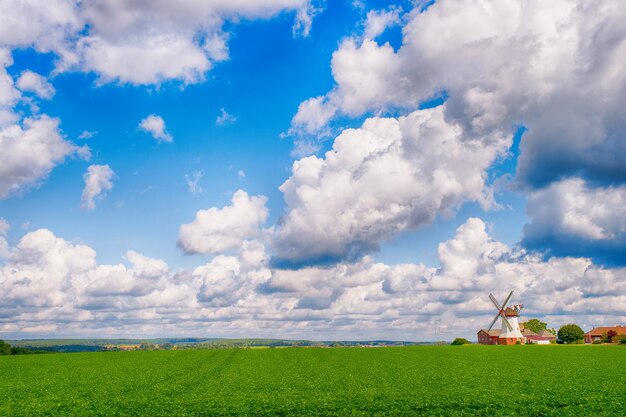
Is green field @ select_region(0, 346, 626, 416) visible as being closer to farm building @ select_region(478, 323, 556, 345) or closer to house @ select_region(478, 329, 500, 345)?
house @ select_region(478, 329, 500, 345)

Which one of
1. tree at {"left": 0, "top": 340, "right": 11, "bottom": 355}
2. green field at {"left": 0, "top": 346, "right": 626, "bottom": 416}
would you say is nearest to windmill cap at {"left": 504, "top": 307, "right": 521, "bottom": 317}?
green field at {"left": 0, "top": 346, "right": 626, "bottom": 416}

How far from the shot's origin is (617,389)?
131 ft

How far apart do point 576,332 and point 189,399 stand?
505 ft

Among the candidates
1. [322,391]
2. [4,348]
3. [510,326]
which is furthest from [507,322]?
[4,348]

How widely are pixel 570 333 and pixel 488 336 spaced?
2585 centimetres

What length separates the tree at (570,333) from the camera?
509 ft

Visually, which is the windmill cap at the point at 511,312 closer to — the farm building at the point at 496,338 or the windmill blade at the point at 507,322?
the windmill blade at the point at 507,322

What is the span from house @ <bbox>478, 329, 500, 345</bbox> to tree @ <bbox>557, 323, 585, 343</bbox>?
2026 centimetres

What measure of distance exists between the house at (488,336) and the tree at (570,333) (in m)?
20.3

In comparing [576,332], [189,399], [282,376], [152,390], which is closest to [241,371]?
[282,376]

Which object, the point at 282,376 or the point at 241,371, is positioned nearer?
the point at 282,376

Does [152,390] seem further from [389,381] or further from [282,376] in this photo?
[389,381]

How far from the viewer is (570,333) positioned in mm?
156250

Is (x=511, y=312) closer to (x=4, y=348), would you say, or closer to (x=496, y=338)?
(x=496, y=338)
